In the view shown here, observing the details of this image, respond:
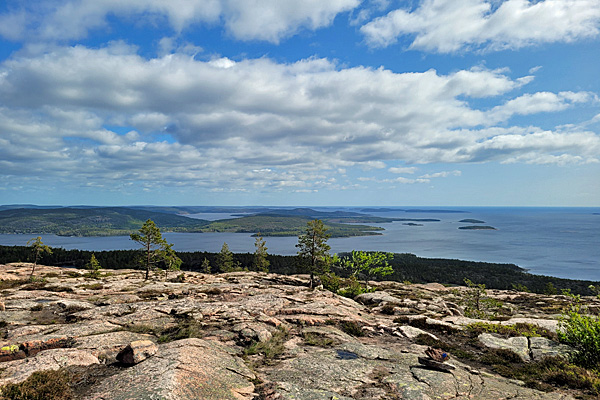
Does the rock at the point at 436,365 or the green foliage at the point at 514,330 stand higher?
the rock at the point at 436,365

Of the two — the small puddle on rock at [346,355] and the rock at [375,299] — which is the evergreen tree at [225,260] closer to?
the rock at [375,299]

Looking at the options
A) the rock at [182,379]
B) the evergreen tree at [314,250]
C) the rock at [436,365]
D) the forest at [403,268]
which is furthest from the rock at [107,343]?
the forest at [403,268]

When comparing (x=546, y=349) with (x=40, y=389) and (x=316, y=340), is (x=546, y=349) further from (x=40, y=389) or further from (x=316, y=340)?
(x=40, y=389)

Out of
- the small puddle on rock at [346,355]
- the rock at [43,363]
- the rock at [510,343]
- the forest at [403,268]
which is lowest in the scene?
the forest at [403,268]

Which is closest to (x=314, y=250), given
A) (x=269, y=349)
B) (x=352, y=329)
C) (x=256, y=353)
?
(x=352, y=329)

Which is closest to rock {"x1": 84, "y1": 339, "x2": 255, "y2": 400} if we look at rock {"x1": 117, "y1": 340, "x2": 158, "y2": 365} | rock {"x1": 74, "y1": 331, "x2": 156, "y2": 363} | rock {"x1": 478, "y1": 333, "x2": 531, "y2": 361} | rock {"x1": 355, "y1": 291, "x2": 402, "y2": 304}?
rock {"x1": 117, "y1": 340, "x2": 158, "y2": 365}

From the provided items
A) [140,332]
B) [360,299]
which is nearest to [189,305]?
[140,332]

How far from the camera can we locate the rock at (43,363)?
9.69 m

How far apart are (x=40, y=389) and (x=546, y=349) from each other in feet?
76.0

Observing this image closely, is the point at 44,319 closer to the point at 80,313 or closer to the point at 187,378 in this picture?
the point at 80,313

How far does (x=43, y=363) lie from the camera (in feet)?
35.4

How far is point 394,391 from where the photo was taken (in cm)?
1045

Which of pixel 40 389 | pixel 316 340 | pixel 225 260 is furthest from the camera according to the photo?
pixel 225 260

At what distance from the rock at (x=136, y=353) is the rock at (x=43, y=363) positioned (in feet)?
4.07
